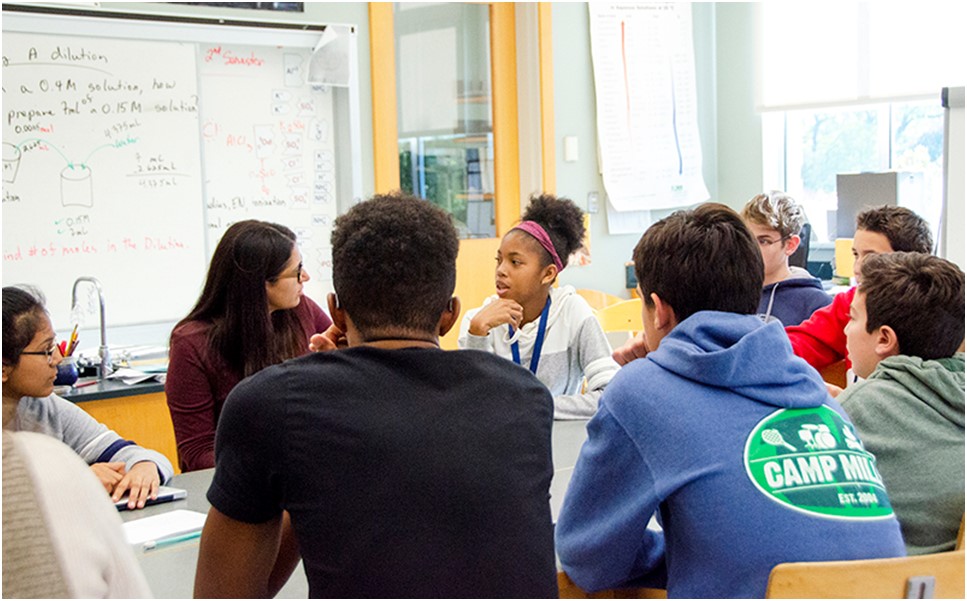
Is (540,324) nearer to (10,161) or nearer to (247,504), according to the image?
(247,504)

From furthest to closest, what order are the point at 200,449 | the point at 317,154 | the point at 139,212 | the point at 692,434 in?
the point at 317,154, the point at 139,212, the point at 200,449, the point at 692,434

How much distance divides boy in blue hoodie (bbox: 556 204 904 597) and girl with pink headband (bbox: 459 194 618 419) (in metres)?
1.18

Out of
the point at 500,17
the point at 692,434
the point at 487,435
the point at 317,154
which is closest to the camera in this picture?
the point at 487,435

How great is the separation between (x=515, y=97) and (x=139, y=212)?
230 centimetres

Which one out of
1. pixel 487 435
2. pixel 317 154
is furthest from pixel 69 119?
pixel 487 435

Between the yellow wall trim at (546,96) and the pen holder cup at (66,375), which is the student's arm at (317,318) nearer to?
the pen holder cup at (66,375)

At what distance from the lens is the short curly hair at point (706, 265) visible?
5.49 feet

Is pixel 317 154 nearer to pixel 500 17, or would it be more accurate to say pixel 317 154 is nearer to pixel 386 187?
pixel 386 187

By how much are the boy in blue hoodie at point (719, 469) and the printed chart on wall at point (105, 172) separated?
3340mm

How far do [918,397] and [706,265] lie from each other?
19.1 inches

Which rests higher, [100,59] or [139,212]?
[100,59]

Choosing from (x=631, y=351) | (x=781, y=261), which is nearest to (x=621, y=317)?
(x=781, y=261)

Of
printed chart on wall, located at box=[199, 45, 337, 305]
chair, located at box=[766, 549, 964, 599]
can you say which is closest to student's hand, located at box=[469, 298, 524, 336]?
chair, located at box=[766, 549, 964, 599]

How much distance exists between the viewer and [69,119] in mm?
4348
